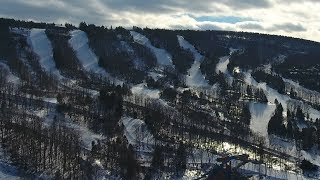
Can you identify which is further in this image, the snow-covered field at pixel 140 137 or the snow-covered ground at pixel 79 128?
the snow-covered ground at pixel 79 128

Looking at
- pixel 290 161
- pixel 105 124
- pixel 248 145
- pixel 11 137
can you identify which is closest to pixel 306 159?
pixel 290 161

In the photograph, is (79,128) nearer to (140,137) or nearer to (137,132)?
(137,132)

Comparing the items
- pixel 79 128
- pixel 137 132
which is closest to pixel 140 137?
pixel 137 132

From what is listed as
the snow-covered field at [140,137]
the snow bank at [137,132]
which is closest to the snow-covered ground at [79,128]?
the snow bank at [137,132]

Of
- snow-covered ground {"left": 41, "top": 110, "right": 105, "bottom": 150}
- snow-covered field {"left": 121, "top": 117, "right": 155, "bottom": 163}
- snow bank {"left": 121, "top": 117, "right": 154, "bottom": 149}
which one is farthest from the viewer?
snow bank {"left": 121, "top": 117, "right": 154, "bottom": 149}

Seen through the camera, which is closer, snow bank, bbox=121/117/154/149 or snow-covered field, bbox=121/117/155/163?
snow-covered field, bbox=121/117/155/163

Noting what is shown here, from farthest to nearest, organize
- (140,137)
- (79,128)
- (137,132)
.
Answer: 1. (137,132)
2. (79,128)
3. (140,137)

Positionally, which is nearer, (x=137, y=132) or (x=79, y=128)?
(x=79, y=128)

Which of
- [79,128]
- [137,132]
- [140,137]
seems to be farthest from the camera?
[137,132]

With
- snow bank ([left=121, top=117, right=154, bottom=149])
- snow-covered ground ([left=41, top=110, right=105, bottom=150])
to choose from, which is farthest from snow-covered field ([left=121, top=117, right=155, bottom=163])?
snow-covered ground ([left=41, top=110, right=105, bottom=150])

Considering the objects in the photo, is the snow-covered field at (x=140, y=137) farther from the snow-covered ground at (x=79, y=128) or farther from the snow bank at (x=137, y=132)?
the snow-covered ground at (x=79, y=128)

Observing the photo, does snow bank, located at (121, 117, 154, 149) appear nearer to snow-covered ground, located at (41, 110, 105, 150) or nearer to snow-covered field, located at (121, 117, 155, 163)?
snow-covered field, located at (121, 117, 155, 163)

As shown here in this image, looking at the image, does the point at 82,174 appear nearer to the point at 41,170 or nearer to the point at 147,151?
the point at 41,170

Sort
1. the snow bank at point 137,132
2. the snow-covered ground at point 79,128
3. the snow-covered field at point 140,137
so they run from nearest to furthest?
the snow-covered field at point 140,137 < the snow-covered ground at point 79,128 < the snow bank at point 137,132
